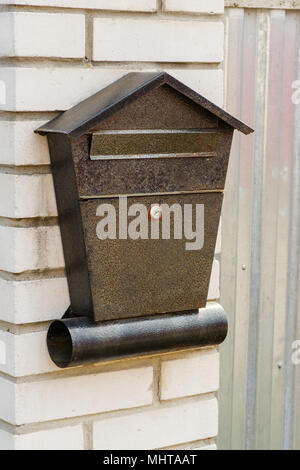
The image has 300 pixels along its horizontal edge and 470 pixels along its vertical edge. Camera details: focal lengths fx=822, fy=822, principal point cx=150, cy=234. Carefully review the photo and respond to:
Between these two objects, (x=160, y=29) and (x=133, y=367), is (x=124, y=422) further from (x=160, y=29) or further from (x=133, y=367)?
(x=160, y=29)

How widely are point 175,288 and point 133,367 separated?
29cm

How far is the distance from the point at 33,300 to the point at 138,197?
41 cm

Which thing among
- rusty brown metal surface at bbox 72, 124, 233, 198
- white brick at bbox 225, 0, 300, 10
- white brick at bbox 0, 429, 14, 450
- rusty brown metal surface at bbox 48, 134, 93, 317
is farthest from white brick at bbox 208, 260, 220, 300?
white brick at bbox 225, 0, 300, 10

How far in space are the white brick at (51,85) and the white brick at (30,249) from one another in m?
0.33

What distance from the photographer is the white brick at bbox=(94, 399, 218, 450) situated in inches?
95.1

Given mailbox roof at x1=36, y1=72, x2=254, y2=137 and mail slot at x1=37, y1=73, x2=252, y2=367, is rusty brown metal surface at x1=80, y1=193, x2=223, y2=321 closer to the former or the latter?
mail slot at x1=37, y1=73, x2=252, y2=367

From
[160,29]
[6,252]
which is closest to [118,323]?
[6,252]

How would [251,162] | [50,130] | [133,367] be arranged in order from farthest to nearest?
[251,162] < [133,367] < [50,130]

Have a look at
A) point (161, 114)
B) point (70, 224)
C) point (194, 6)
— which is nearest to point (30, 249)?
point (70, 224)

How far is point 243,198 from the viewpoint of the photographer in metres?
3.02

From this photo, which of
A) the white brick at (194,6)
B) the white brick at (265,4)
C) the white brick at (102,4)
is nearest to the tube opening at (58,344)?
the white brick at (102,4)

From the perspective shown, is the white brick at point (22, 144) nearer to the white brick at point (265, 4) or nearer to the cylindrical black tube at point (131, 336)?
the cylindrical black tube at point (131, 336)

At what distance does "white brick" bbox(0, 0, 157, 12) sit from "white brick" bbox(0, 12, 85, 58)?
0.03 metres

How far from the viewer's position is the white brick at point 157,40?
2.26 metres
